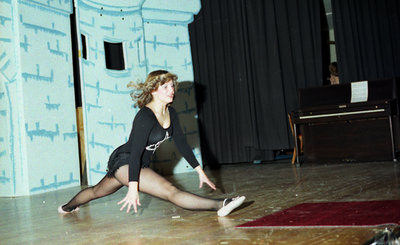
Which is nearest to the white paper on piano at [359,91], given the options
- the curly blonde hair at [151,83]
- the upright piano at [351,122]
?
the upright piano at [351,122]

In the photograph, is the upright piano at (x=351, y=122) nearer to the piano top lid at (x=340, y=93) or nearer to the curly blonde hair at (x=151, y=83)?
the piano top lid at (x=340, y=93)

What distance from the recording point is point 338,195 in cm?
356

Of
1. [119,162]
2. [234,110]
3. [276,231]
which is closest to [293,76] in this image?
[234,110]

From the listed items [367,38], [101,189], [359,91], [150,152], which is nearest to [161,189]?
[150,152]

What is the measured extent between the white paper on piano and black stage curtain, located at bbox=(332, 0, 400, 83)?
59 cm

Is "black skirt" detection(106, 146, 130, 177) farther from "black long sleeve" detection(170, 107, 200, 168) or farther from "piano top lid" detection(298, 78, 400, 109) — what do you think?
"piano top lid" detection(298, 78, 400, 109)

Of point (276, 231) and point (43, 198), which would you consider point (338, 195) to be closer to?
point (276, 231)

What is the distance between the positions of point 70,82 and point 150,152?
370cm

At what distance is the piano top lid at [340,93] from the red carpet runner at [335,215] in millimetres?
3619

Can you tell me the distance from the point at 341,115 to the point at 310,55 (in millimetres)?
1448

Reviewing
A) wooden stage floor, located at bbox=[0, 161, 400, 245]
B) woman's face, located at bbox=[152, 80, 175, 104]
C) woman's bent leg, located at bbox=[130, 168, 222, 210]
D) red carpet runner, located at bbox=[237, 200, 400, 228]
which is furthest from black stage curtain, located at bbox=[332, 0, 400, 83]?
woman's bent leg, located at bbox=[130, 168, 222, 210]

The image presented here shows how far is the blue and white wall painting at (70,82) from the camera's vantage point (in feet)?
18.9

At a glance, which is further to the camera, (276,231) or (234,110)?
(234,110)

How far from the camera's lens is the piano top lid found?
6.33 metres
